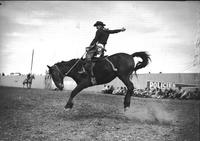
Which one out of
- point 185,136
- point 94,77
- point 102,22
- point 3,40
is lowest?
point 185,136

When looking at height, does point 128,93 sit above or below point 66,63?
below

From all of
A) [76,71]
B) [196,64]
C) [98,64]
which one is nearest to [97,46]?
[98,64]

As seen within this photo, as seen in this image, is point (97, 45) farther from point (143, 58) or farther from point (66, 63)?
point (143, 58)

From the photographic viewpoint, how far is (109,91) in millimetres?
24516

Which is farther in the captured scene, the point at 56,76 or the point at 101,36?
the point at 56,76

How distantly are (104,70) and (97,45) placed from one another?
2.96 feet

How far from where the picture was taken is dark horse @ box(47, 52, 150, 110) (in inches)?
322

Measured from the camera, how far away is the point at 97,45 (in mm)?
8648

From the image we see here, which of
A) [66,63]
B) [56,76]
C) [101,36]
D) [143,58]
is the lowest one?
[56,76]

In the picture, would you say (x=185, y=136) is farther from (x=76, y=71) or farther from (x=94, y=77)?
(x=76, y=71)

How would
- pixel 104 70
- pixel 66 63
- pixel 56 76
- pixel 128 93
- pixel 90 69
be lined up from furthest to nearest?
pixel 66 63 < pixel 56 76 < pixel 90 69 < pixel 104 70 < pixel 128 93

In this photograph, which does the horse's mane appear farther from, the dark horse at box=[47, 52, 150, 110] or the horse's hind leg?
the horse's hind leg

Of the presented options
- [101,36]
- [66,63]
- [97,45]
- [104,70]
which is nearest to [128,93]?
[104,70]

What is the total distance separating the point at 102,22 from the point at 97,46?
0.81m
